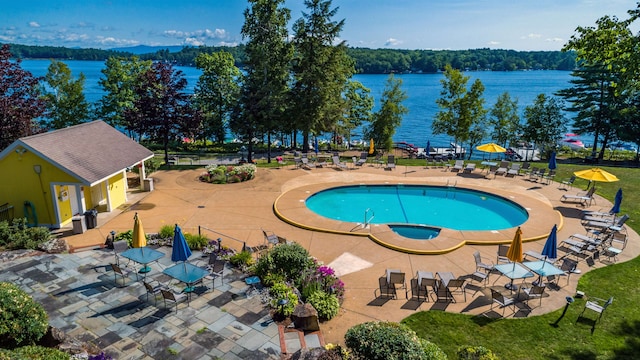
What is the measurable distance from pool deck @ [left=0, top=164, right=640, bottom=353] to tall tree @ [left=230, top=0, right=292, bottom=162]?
470 cm

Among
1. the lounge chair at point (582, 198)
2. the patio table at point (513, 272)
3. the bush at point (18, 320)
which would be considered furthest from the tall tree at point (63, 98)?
the lounge chair at point (582, 198)

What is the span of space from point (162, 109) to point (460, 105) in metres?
26.6

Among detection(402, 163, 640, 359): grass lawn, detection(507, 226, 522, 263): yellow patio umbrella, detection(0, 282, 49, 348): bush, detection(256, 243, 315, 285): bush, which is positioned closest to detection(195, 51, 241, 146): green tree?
detection(256, 243, 315, 285): bush

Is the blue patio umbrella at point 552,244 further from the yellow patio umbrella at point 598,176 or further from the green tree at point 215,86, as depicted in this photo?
the green tree at point 215,86

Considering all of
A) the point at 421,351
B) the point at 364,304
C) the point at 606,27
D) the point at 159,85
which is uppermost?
the point at 606,27

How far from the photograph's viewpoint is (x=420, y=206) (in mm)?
24266

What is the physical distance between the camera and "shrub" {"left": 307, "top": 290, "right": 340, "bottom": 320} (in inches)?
476

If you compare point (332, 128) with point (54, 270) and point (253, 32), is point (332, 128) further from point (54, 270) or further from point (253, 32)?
point (54, 270)

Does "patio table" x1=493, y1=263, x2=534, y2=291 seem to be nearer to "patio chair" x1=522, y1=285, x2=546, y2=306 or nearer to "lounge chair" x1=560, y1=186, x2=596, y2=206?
"patio chair" x1=522, y1=285, x2=546, y2=306

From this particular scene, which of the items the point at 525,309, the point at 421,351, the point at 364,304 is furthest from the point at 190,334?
the point at 525,309

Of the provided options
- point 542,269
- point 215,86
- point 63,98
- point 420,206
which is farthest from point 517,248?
point 63,98

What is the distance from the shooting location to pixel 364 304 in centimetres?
1300

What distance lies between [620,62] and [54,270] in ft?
70.9

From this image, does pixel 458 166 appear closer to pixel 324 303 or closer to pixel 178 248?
pixel 324 303
